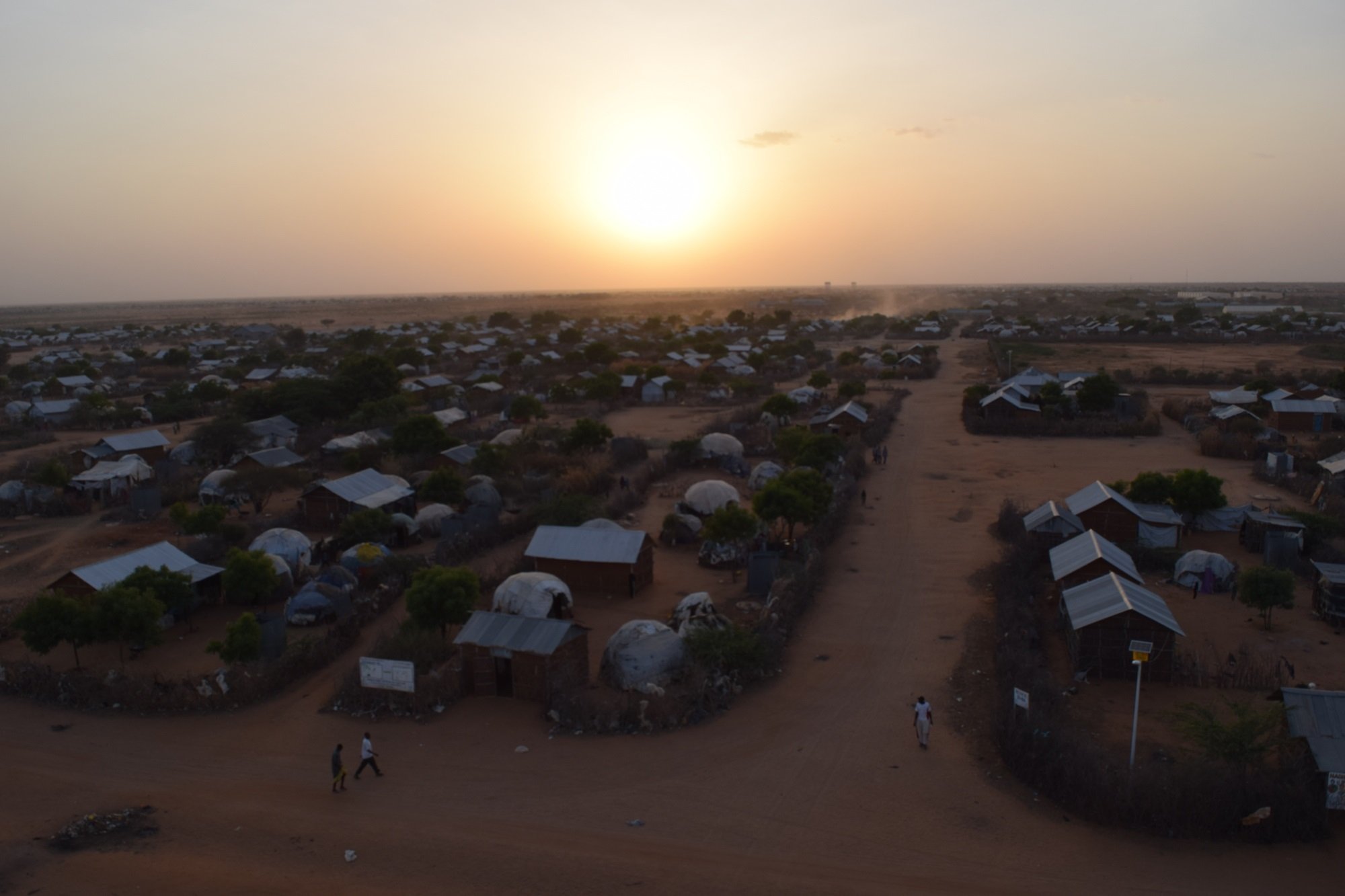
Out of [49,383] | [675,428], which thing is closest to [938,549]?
[675,428]

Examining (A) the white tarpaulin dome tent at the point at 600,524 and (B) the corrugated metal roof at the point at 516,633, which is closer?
(B) the corrugated metal roof at the point at 516,633

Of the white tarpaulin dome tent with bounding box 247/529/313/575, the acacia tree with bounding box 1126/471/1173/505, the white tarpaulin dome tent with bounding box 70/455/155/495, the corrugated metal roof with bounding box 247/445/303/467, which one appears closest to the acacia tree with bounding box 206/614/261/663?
the white tarpaulin dome tent with bounding box 247/529/313/575

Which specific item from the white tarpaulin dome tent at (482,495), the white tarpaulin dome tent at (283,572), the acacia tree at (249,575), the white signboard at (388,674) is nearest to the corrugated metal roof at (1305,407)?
the white tarpaulin dome tent at (482,495)

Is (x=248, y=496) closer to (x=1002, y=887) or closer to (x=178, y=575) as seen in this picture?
(x=178, y=575)

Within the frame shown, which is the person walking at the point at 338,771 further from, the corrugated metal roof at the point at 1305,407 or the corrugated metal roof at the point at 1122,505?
the corrugated metal roof at the point at 1305,407

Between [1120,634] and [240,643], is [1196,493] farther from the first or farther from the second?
[240,643]

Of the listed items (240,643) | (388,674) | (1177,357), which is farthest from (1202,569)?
(1177,357)

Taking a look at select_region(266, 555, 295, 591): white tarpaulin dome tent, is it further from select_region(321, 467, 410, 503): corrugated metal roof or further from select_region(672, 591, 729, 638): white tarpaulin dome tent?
select_region(672, 591, 729, 638): white tarpaulin dome tent
